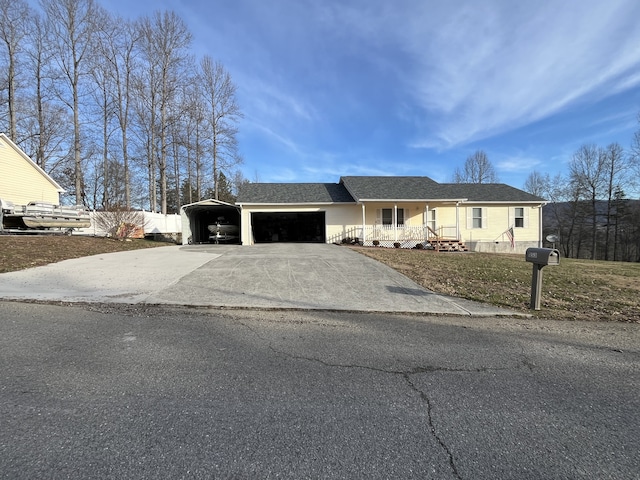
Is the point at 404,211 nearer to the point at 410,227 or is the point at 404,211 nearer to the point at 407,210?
the point at 407,210

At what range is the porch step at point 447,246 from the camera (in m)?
18.0

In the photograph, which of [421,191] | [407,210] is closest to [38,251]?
[407,210]

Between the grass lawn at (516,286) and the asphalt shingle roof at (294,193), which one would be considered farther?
the asphalt shingle roof at (294,193)

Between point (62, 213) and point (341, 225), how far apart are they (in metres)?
15.7

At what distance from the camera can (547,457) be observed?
6.27 feet

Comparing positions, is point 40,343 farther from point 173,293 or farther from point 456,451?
point 456,451

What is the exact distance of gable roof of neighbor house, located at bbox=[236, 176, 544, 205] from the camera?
19.1 meters

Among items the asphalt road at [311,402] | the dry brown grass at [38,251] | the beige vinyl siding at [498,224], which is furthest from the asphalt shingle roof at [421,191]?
the asphalt road at [311,402]

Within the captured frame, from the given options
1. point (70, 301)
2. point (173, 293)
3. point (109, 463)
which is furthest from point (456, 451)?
point (70, 301)

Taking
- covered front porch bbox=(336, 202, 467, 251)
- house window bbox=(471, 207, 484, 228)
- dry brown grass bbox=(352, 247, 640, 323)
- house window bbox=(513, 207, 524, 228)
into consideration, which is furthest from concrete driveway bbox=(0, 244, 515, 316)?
house window bbox=(513, 207, 524, 228)

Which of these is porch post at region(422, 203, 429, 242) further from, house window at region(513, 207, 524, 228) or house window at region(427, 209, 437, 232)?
house window at region(513, 207, 524, 228)

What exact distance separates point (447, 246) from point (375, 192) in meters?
5.46

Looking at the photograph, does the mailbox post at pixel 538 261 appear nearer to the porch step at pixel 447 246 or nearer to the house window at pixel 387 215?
the porch step at pixel 447 246

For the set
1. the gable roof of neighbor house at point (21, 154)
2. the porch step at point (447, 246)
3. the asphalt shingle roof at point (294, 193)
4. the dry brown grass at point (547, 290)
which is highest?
the gable roof of neighbor house at point (21, 154)
